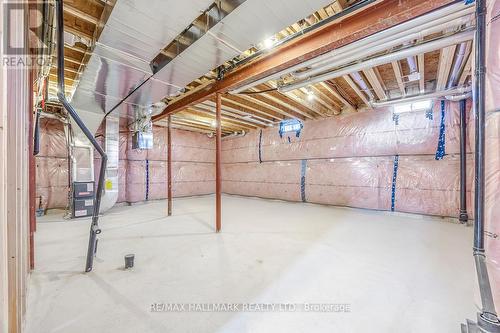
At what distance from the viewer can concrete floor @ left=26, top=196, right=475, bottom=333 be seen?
4.32 feet

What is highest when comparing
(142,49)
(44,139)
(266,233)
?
(142,49)

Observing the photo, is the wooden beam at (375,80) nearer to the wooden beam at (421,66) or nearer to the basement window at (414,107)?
the wooden beam at (421,66)

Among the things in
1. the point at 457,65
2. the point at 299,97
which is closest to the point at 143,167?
the point at 299,97

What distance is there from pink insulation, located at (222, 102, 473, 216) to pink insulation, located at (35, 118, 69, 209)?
504 cm

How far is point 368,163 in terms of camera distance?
4.55 meters

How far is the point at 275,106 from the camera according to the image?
4551 mm

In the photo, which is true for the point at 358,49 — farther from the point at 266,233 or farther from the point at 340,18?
the point at 266,233

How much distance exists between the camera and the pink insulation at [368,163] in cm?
376

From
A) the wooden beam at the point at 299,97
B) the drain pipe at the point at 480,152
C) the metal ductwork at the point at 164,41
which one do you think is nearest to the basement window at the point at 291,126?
the wooden beam at the point at 299,97

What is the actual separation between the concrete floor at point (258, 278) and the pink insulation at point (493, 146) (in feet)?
1.93

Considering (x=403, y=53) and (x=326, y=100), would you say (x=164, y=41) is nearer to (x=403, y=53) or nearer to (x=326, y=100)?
(x=403, y=53)

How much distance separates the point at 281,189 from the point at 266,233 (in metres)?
3.17

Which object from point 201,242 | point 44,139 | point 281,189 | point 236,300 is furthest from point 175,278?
point 44,139

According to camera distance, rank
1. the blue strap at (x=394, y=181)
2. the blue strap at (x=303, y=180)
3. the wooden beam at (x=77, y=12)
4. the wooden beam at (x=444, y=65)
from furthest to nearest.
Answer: the blue strap at (x=303, y=180)
the blue strap at (x=394, y=181)
the wooden beam at (x=444, y=65)
the wooden beam at (x=77, y=12)
